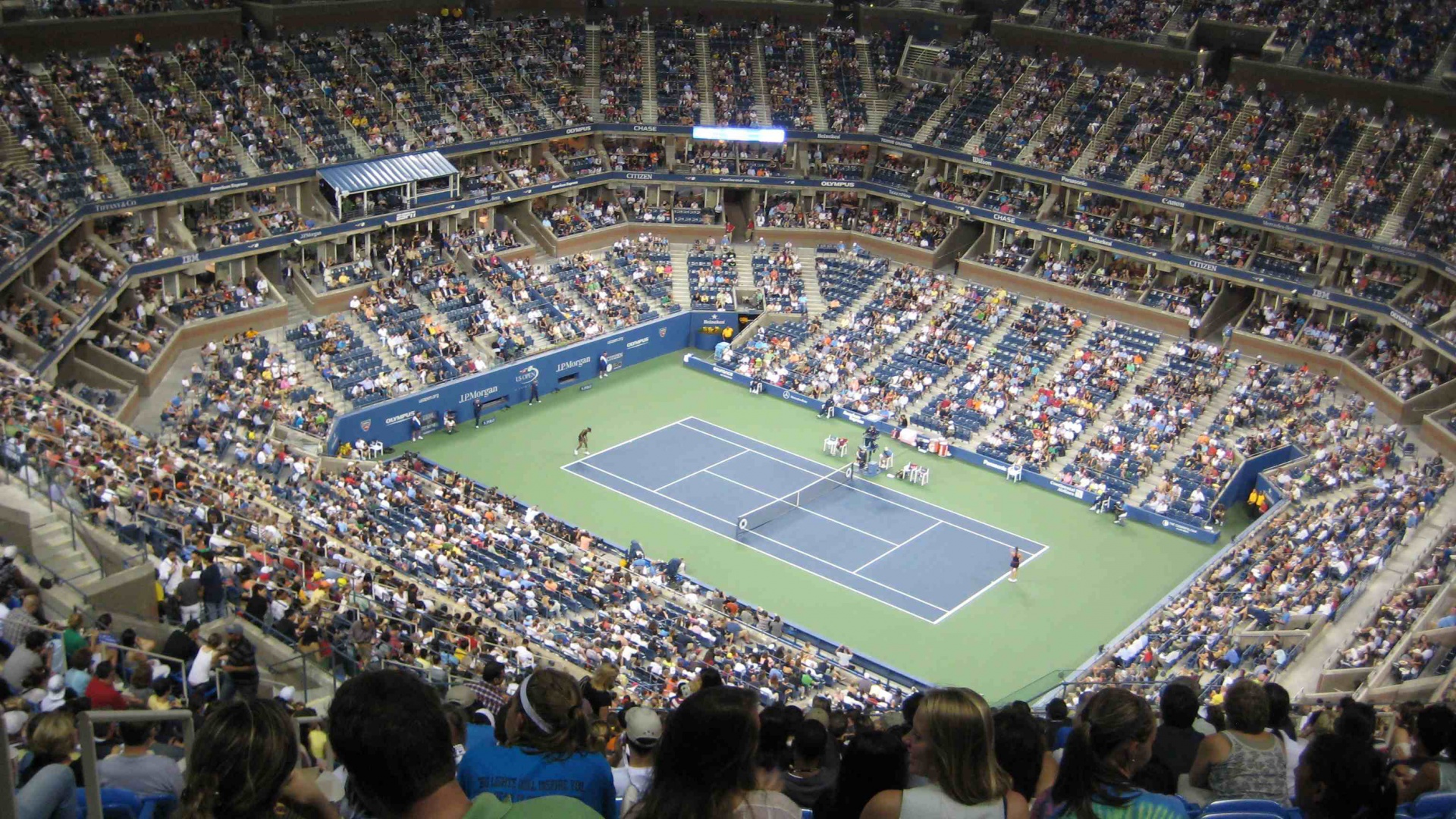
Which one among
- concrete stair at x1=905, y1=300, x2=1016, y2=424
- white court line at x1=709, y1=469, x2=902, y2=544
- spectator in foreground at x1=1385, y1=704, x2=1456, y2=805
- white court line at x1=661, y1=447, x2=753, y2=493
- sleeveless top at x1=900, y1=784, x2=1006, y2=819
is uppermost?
sleeveless top at x1=900, y1=784, x2=1006, y2=819

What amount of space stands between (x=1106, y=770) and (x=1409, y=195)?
47.1 meters

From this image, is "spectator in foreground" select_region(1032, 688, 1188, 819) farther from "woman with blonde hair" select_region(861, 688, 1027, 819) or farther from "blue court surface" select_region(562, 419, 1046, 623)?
"blue court surface" select_region(562, 419, 1046, 623)

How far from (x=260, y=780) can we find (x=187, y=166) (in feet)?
145

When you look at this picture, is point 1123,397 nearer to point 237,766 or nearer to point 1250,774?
point 1250,774

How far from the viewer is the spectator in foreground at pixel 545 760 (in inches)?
239

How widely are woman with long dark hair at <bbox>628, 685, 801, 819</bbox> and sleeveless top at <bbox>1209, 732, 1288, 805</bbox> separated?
12.7ft

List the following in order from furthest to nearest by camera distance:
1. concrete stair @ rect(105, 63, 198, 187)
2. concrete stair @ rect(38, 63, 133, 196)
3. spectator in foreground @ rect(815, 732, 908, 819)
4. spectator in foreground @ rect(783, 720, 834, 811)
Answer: concrete stair @ rect(105, 63, 198, 187), concrete stair @ rect(38, 63, 133, 196), spectator in foreground @ rect(783, 720, 834, 811), spectator in foreground @ rect(815, 732, 908, 819)

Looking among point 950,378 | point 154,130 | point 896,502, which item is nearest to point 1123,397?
point 950,378

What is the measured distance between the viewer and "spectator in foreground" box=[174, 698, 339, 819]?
19.0ft

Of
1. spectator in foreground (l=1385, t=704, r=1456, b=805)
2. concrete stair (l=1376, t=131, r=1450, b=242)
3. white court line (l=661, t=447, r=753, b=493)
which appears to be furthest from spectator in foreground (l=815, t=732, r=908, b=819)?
concrete stair (l=1376, t=131, r=1450, b=242)

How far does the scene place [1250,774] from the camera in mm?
8219

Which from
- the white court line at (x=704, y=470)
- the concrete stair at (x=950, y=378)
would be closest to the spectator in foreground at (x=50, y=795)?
the white court line at (x=704, y=470)

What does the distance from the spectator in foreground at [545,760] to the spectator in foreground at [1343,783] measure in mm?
4002

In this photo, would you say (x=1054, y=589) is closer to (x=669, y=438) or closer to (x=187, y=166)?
(x=669, y=438)
